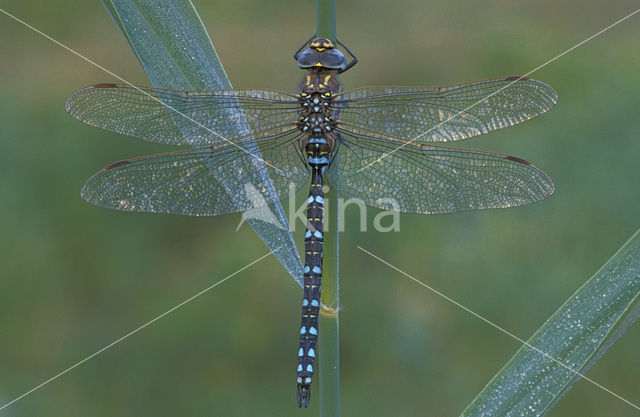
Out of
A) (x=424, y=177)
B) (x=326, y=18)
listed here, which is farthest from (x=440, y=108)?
(x=326, y=18)

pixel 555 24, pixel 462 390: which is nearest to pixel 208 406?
pixel 462 390

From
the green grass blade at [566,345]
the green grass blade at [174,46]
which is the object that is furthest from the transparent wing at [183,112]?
the green grass blade at [566,345]

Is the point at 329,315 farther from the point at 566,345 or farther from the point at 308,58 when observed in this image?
the point at 308,58

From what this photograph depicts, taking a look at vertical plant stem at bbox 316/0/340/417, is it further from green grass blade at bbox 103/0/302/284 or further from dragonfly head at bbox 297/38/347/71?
dragonfly head at bbox 297/38/347/71

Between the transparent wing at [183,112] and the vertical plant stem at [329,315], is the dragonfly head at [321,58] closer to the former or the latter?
the transparent wing at [183,112]

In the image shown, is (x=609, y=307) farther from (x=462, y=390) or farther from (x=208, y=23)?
(x=208, y=23)
